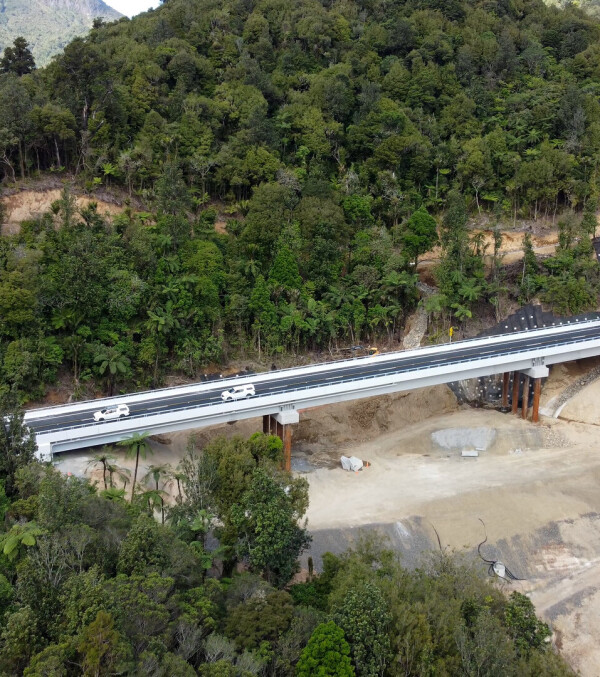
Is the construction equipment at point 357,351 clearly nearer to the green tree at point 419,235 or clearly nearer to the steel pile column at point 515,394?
the green tree at point 419,235

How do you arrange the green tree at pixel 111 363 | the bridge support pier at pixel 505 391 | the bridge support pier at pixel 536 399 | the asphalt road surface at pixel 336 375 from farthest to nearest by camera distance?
the bridge support pier at pixel 505 391 < the bridge support pier at pixel 536 399 < the green tree at pixel 111 363 < the asphalt road surface at pixel 336 375

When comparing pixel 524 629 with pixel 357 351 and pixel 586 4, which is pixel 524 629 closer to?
pixel 357 351

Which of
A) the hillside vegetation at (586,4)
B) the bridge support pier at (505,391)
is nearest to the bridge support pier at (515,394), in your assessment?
the bridge support pier at (505,391)

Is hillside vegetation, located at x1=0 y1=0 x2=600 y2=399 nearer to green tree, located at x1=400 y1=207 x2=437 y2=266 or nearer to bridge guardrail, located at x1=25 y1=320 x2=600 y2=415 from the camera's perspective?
green tree, located at x1=400 y1=207 x2=437 y2=266

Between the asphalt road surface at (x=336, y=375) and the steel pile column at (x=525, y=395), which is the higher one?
the asphalt road surface at (x=336, y=375)

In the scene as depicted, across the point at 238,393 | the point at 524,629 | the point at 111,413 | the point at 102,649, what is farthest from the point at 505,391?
the point at 102,649

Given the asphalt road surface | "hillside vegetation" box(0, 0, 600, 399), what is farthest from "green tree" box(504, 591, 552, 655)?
"hillside vegetation" box(0, 0, 600, 399)
